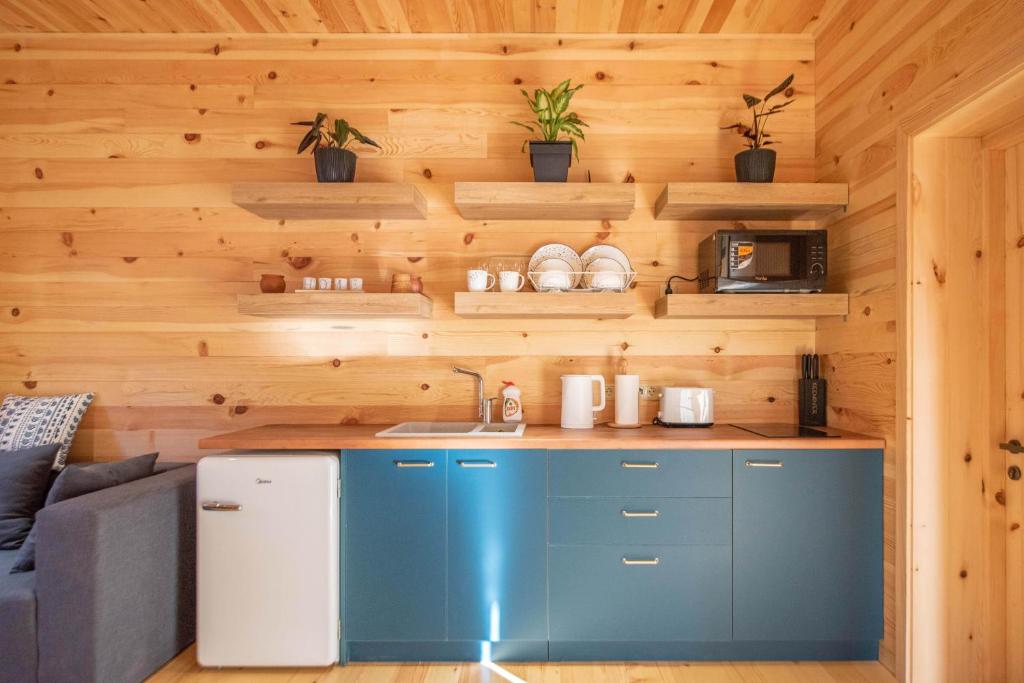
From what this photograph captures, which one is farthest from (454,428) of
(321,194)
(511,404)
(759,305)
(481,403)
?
(759,305)

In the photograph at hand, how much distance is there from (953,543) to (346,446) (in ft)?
7.09

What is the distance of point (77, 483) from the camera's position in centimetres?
194

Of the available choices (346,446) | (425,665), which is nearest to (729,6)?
(346,446)

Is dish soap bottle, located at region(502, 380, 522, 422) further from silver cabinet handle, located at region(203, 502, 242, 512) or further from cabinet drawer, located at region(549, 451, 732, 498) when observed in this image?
silver cabinet handle, located at region(203, 502, 242, 512)

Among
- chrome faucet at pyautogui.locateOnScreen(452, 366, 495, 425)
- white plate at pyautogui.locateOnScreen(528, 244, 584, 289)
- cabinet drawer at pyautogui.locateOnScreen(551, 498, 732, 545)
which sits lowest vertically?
cabinet drawer at pyautogui.locateOnScreen(551, 498, 732, 545)

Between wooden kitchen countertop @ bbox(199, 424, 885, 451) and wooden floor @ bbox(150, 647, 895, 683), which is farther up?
wooden kitchen countertop @ bbox(199, 424, 885, 451)

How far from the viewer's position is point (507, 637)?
2170mm

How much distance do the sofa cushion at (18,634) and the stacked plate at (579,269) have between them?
6.77 feet

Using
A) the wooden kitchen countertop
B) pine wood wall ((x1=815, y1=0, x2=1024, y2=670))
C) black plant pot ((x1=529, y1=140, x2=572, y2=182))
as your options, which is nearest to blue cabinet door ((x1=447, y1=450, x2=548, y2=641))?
the wooden kitchen countertop

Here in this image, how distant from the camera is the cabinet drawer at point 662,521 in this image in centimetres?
216

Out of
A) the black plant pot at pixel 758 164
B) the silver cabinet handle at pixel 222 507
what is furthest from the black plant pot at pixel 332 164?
the black plant pot at pixel 758 164

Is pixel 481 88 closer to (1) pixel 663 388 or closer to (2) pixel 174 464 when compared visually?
(1) pixel 663 388

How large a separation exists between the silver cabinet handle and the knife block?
93.5 inches

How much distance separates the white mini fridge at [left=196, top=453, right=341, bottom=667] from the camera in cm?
210
